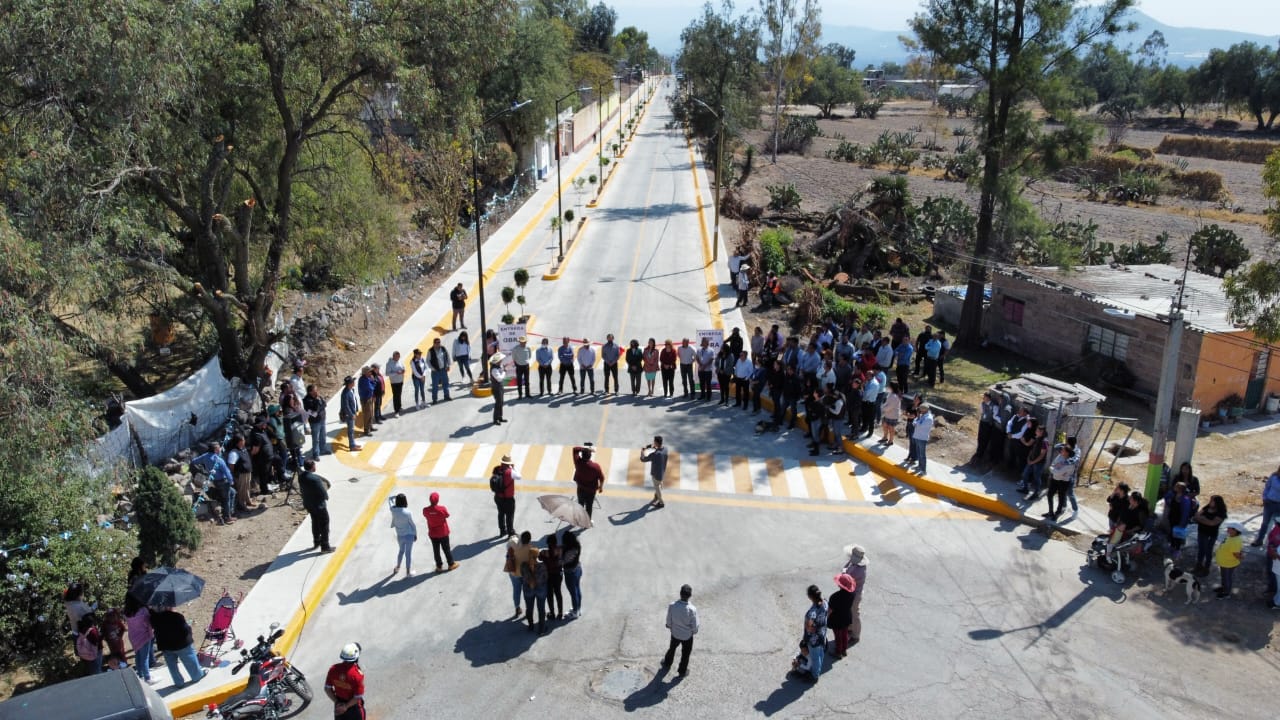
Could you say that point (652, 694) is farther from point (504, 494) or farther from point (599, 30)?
point (599, 30)

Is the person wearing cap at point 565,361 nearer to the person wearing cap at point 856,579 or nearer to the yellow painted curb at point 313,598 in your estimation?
the yellow painted curb at point 313,598

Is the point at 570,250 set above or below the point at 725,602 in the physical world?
above

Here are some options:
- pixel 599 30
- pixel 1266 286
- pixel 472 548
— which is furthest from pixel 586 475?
pixel 599 30

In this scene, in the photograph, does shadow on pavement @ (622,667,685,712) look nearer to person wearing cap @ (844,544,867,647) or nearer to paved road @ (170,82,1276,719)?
paved road @ (170,82,1276,719)

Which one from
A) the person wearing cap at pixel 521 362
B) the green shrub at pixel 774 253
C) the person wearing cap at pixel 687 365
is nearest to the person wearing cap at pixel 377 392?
the person wearing cap at pixel 521 362

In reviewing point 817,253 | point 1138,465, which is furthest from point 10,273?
point 817,253

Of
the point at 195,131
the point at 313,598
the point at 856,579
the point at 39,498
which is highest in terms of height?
the point at 195,131

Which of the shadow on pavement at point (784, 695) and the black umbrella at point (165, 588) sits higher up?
the black umbrella at point (165, 588)

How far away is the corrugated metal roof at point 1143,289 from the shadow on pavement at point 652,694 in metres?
17.1

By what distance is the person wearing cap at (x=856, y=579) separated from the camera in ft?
39.7

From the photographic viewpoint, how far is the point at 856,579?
12203mm

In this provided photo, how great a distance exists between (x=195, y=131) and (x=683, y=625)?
15.1m

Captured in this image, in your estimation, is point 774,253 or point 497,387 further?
point 774,253

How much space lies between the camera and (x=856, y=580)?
12203mm
